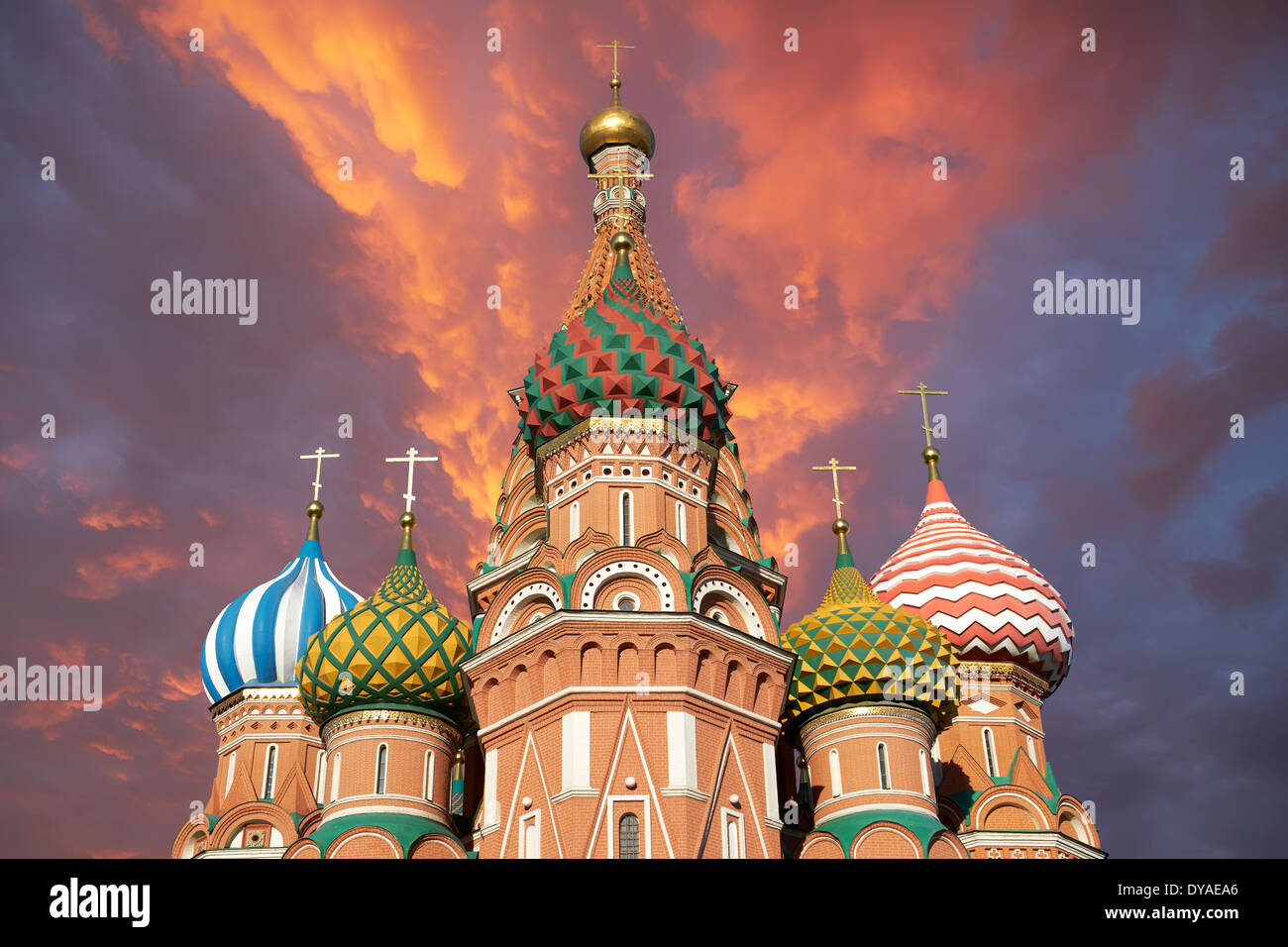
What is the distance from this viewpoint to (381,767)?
19766mm

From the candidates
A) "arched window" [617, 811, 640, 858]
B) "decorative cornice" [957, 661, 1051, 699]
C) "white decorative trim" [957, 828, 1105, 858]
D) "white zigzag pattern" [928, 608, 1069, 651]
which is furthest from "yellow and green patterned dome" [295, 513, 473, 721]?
"decorative cornice" [957, 661, 1051, 699]

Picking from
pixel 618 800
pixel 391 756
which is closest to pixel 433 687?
pixel 391 756

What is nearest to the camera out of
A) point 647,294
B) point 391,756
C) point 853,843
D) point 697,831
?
point 697,831

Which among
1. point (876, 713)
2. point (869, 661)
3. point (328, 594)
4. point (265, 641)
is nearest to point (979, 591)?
point (869, 661)

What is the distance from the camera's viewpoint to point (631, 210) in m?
30.5

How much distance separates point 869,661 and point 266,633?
42.6 feet

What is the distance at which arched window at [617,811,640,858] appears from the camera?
1634 cm

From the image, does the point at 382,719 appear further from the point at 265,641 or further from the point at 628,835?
the point at 265,641

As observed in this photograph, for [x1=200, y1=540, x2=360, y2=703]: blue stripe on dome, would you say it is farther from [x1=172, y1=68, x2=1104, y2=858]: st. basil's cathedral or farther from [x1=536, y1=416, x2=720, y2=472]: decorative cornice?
[x1=536, y1=416, x2=720, y2=472]: decorative cornice

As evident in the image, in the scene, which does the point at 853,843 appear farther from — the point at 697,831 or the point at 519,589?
the point at 519,589

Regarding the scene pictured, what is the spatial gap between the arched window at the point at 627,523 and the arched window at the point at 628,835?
4.49 meters

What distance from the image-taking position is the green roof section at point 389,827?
728 inches

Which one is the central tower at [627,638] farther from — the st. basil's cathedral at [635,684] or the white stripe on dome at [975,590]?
the white stripe on dome at [975,590]
